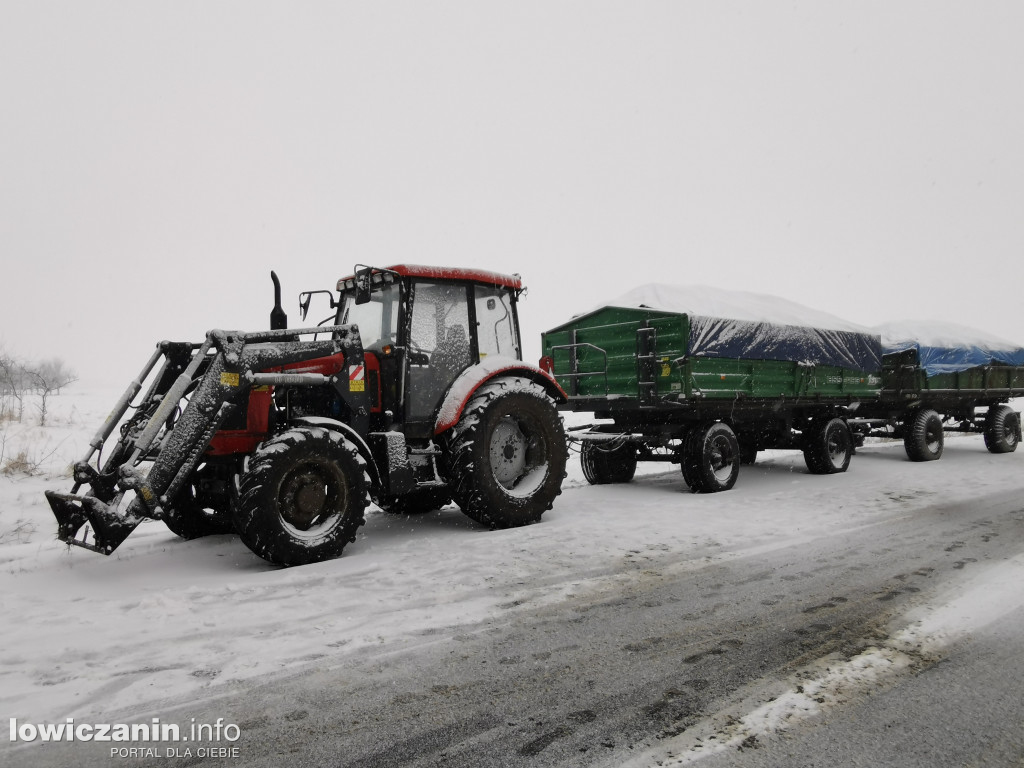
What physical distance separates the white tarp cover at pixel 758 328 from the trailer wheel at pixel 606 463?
1984 millimetres

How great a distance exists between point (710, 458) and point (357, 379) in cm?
485

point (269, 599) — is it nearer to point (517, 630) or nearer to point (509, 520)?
point (517, 630)

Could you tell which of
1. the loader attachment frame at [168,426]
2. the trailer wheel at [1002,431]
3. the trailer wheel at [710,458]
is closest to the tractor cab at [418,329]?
the loader attachment frame at [168,426]

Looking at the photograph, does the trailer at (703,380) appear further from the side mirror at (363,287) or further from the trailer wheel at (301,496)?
the trailer wheel at (301,496)

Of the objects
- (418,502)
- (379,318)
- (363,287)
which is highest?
(363,287)

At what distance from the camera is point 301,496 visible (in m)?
5.18

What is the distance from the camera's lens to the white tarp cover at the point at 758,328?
8.57 meters

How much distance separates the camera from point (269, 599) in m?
4.32

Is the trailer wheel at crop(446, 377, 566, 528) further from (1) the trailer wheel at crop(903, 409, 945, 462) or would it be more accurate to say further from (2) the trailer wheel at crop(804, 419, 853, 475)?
(1) the trailer wheel at crop(903, 409, 945, 462)

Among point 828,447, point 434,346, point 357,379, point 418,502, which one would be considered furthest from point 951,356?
point 357,379

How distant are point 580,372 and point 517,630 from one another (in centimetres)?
618

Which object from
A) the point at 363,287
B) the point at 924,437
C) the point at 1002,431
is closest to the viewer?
the point at 363,287

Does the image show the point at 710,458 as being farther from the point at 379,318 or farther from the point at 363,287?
the point at 363,287

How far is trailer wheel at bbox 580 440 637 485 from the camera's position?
9.66 m
